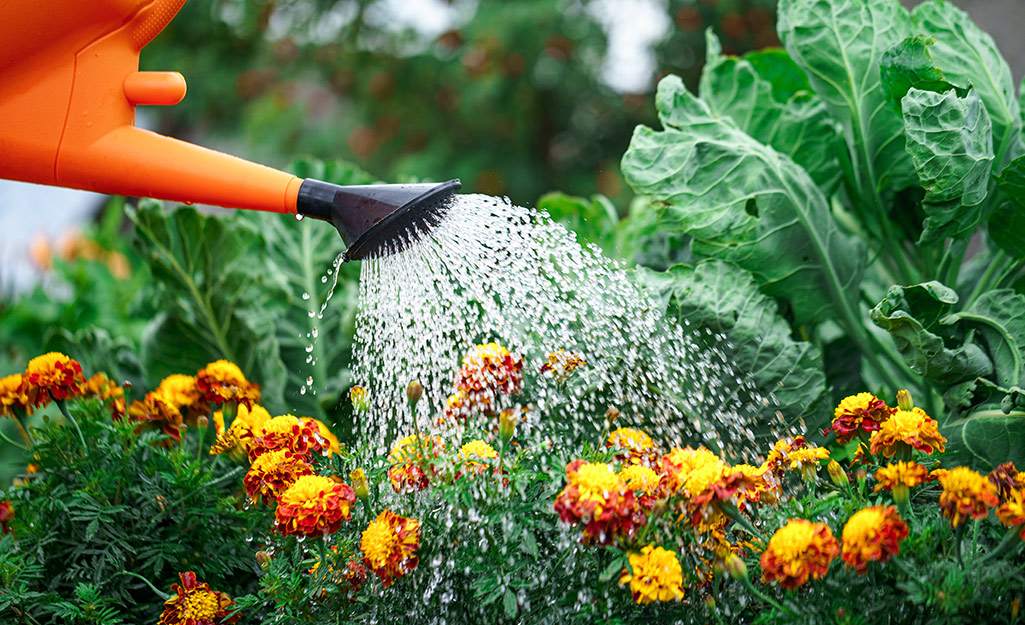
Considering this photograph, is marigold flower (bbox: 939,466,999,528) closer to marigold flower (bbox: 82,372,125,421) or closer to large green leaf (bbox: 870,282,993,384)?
large green leaf (bbox: 870,282,993,384)

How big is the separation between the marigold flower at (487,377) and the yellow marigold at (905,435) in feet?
1.74

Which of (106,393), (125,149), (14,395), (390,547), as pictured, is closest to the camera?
(390,547)

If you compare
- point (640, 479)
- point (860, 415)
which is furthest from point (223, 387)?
point (860, 415)

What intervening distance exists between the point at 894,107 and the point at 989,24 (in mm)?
1775

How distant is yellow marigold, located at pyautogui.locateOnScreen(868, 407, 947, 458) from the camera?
3.70ft

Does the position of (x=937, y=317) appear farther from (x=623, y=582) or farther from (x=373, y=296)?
(x=373, y=296)

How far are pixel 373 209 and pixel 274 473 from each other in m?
0.42

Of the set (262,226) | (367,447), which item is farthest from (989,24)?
(367,447)

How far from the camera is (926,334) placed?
1354 millimetres

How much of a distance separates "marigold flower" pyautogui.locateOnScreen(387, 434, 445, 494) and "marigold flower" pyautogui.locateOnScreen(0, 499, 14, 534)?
24.9 inches

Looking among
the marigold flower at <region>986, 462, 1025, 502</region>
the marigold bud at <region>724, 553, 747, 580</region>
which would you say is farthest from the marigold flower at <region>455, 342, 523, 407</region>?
the marigold flower at <region>986, 462, 1025, 502</region>

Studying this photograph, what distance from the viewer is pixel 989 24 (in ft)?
10.00

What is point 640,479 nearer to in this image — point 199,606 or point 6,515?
point 199,606

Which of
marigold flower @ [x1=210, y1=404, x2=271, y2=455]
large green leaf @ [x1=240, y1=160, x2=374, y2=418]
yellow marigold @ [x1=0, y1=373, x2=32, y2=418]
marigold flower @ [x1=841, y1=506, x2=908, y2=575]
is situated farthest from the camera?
large green leaf @ [x1=240, y1=160, x2=374, y2=418]
